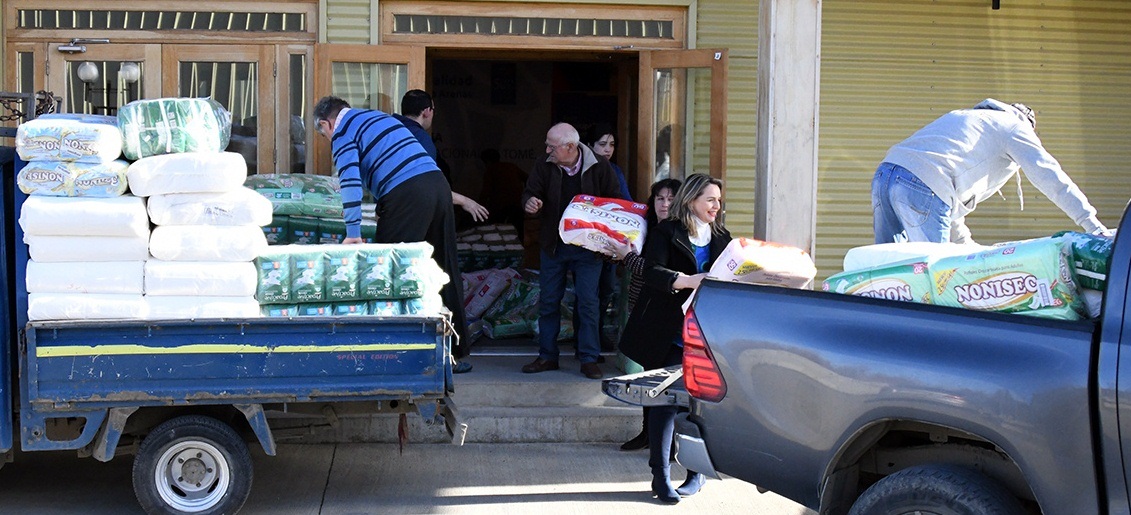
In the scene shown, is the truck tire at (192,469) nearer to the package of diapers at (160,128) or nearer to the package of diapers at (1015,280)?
the package of diapers at (160,128)

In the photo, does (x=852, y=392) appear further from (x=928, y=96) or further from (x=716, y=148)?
(x=928, y=96)

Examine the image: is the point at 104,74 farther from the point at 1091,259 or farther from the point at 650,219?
the point at 1091,259

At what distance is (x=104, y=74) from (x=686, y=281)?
5345mm

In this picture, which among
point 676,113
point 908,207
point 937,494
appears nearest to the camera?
point 937,494

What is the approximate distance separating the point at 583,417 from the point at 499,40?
3148mm

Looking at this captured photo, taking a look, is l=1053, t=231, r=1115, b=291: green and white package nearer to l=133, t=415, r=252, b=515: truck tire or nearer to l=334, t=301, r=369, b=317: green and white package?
l=334, t=301, r=369, b=317: green and white package

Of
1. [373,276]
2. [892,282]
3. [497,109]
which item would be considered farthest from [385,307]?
[497,109]

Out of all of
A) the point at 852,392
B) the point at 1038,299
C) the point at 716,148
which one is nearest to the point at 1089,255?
the point at 1038,299

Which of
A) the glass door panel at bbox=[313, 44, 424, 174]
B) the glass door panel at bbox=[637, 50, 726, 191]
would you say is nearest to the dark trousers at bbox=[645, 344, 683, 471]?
the glass door panel at bbox=[637, 50, 726, 191]

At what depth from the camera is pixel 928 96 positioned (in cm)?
967

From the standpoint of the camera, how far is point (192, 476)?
578cm

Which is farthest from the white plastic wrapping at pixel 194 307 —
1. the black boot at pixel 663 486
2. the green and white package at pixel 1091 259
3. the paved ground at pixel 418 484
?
the green and white package at pixel 1091 259

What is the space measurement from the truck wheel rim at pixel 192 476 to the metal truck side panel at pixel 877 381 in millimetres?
2533

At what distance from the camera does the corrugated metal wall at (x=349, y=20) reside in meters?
9.02
